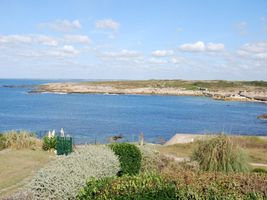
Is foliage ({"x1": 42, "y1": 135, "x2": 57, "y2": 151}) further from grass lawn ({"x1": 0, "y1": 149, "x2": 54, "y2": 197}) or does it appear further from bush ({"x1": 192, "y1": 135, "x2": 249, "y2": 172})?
bush ({"x1": 192, "y1": 135, "x2": 249, "y2": 172})

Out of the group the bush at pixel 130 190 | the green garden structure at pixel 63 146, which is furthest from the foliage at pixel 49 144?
the bush at pixel 130 190

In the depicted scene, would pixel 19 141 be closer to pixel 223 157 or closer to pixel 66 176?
pixel 223 157

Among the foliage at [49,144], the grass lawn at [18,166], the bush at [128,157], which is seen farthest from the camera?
the foliage at [49,144]

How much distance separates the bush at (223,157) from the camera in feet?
45.9

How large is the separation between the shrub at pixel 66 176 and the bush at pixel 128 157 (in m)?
2.79

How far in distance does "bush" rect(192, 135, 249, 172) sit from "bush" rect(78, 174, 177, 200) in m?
6.12

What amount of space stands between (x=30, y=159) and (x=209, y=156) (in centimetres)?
778

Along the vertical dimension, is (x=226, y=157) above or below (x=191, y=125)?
above

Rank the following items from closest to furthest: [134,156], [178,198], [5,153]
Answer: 1. [178,198]
2. [134,156]
3. [5,153]

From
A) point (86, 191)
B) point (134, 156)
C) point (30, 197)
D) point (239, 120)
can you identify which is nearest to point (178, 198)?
point (86, 191)

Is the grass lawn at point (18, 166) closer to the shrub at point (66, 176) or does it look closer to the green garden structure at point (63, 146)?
the green garden structure at point (63, 146)

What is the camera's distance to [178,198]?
317 inches

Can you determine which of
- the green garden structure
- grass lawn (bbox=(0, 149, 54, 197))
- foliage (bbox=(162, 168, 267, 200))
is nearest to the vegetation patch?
grass lawn (bbox=(0, 149, 54, 197))

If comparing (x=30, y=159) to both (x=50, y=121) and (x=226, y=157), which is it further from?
(x=50, y=121)
